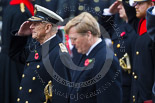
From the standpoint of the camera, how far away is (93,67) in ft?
15.1

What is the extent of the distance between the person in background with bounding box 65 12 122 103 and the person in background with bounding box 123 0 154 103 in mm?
811

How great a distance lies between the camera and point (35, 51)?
513cm

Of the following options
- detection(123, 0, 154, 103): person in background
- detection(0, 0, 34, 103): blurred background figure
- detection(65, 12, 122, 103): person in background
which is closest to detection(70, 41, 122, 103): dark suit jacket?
detection(65, 12, 122, 103): person in background

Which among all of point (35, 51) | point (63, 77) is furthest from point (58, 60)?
point (35, 51)

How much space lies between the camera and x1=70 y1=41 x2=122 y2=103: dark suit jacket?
4453mm

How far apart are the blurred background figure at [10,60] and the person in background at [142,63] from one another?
1.84 m

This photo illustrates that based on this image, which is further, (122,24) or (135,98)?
(122,24)

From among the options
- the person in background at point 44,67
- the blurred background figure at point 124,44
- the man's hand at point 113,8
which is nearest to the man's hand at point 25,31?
the person in background at point 44,67

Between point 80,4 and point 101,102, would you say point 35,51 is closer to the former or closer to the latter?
point 101,102

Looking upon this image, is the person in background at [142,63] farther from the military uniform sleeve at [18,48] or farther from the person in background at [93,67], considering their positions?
the military uniform sleeve at [18,48]

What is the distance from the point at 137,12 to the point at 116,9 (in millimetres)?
1179

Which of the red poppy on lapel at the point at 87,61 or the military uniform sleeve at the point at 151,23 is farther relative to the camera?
the red poppy on lapel at the point at 87,61

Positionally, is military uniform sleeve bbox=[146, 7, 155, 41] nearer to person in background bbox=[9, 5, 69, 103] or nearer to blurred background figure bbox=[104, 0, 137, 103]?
person in background bbox=[9, 5, 69, 103]

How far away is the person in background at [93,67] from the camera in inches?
176
